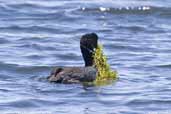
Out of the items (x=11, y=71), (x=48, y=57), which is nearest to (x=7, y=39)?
(x=48, y=57)

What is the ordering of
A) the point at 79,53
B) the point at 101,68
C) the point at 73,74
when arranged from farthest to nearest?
the point at 79,53, the point at 101,68, the point at 73,74

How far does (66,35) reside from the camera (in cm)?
2527

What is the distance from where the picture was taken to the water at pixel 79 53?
16.2 m

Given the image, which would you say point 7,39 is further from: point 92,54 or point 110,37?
point 92,54

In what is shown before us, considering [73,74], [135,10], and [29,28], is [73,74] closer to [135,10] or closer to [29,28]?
[29,28]

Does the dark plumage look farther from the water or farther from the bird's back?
the water

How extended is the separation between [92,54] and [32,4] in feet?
40.9

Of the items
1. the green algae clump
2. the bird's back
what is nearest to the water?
the bird's back

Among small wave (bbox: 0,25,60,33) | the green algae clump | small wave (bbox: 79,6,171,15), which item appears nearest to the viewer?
the green algae clump

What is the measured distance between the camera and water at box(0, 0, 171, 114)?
53.3 ft

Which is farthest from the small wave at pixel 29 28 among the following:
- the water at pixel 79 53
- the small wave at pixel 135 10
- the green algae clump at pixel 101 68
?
the green algae clump at pixel 101 68

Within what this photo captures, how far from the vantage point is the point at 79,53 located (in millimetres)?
22109

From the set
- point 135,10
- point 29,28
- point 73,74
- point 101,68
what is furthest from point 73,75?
point 135,10

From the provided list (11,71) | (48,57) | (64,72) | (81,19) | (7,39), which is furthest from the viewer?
(81,19)
